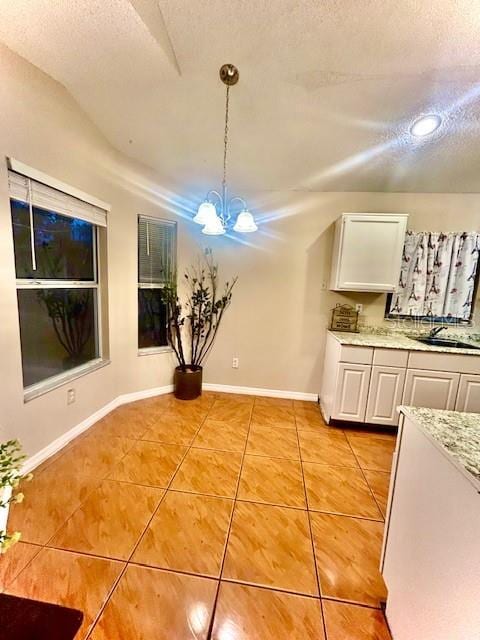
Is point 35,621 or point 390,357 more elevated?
point 390,357

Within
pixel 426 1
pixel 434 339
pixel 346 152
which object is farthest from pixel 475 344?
pixel 426 1

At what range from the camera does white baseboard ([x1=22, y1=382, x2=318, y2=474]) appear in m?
2.12

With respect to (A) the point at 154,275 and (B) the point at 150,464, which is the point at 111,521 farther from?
(A) the point at 154,275

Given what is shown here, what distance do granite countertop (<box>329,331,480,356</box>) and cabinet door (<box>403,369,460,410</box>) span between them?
216 millimetres

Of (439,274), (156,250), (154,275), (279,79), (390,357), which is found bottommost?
(390,357)

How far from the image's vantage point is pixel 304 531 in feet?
5.36

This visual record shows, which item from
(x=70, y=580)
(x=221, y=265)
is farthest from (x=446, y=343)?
(x=70, y=580)

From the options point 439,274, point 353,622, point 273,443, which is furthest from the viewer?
point 439,274

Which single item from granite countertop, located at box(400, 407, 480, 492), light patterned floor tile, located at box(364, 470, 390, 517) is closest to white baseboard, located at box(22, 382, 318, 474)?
→ light patterned floor tile, located at box(364, 470, 390, 517)

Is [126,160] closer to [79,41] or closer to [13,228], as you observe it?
[79,41]

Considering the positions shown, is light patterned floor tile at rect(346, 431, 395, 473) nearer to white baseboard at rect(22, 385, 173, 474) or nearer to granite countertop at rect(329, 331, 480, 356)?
A: granite countertop at rect(329, 331, 480, 356)

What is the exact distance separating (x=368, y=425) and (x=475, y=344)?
140 cm

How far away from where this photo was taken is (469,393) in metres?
2.55

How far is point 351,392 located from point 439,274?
5.26 feet
